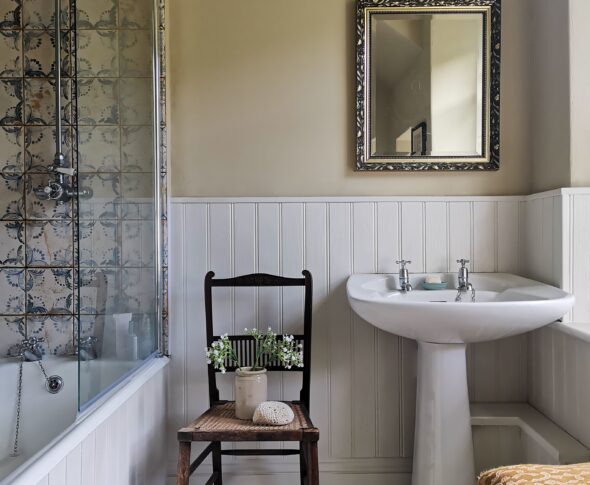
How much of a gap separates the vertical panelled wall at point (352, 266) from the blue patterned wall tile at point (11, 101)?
661 millimetres

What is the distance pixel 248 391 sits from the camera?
1.68 meters

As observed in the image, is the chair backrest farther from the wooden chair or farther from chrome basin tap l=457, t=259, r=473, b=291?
chrome basin tap l=457, t=259, r=473, b=291

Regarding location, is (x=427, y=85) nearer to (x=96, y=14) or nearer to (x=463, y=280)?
(x=463, y=280)

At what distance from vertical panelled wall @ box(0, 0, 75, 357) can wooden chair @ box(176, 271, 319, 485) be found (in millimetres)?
600

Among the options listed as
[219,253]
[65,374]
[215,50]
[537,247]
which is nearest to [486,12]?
[537,247]

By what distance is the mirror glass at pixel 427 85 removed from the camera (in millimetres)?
2010

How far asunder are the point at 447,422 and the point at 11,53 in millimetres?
2006

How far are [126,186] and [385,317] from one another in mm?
889

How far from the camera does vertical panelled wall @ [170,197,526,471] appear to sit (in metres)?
2.01

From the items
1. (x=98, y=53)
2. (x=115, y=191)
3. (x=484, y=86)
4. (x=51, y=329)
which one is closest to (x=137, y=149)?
(x=115, y=191)

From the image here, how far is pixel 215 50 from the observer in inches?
80.2

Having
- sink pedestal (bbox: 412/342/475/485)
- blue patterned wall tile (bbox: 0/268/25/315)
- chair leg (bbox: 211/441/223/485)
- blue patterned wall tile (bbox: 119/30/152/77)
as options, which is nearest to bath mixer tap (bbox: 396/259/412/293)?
sink pedestal (bbox: 412/342/475/485)

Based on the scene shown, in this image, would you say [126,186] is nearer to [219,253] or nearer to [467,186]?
[219,253]

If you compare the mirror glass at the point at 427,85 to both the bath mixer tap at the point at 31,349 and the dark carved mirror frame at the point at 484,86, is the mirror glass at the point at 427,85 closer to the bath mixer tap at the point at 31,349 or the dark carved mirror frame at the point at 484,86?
the dark carved mirror frame at the point at 484,86
